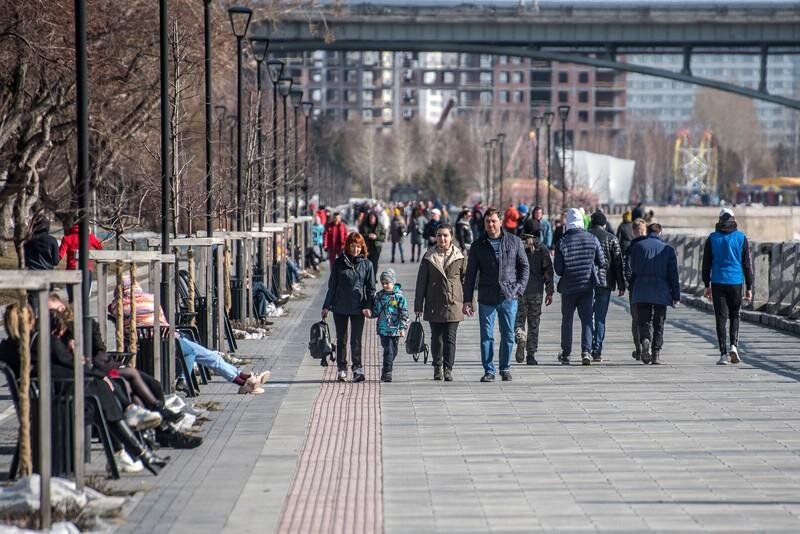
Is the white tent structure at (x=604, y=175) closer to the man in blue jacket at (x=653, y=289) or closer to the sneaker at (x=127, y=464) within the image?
the man in blue jacket at (x=653, y=289)

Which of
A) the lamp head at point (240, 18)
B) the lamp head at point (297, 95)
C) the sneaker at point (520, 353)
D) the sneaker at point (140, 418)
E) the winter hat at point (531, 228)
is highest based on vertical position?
the lamp head at point (240, 18)

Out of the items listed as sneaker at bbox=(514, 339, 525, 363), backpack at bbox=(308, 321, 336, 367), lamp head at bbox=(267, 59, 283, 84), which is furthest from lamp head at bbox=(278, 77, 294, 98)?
backpack at bbox=(308, 321, 336, 367)

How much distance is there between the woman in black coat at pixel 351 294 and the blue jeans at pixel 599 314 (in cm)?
324

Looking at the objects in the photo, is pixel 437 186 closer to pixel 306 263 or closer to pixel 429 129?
pixel 429 129

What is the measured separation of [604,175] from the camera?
4894 inches

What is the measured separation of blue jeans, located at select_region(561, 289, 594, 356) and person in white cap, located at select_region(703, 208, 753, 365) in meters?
1.27

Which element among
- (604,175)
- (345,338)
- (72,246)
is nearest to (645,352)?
(345,338)

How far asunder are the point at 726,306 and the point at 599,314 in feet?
4.49

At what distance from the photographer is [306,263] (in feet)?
155

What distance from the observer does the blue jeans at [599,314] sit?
1884cm

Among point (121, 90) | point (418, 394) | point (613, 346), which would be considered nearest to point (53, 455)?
point (418, 394)

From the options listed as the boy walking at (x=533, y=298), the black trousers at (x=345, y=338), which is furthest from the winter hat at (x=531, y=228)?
the black trousers at (x=345, y=338)

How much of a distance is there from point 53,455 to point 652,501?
3.39m

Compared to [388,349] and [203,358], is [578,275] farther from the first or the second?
[203,358]
